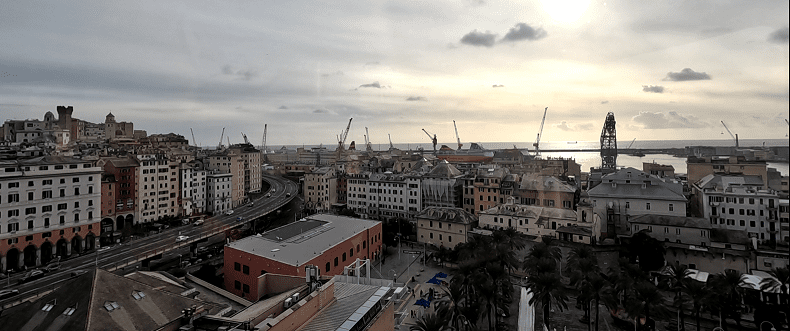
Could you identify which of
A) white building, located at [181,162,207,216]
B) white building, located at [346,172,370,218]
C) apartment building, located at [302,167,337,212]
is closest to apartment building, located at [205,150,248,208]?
white building, located at [181,162,207,216]

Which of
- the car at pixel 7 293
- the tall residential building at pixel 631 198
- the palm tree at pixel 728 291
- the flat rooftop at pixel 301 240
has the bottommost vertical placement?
the car at pixel 7 293

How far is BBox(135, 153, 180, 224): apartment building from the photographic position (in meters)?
31.0

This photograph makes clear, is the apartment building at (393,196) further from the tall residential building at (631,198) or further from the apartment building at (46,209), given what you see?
the apartment building at (46,209)

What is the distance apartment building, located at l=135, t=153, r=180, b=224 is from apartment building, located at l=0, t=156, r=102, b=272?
4343mm

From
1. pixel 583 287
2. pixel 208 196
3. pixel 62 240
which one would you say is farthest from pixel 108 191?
pixel 583 287

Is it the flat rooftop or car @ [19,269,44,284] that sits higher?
the flat rooftop

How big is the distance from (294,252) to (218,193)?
23.5m

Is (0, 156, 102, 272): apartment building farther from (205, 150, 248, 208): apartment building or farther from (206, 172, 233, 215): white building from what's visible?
(205, 150, 248, 208): apartment building

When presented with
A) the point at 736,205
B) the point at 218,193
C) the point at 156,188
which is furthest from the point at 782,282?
the point at 218,193

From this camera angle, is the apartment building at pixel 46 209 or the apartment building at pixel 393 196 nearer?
the apartment building at pixel 46 209

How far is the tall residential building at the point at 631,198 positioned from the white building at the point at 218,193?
3212 cm

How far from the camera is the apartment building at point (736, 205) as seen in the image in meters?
17.1

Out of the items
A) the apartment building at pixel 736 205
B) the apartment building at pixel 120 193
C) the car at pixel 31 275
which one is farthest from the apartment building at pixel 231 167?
the apartment building at pixel 736 205

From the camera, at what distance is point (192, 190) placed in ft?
116
